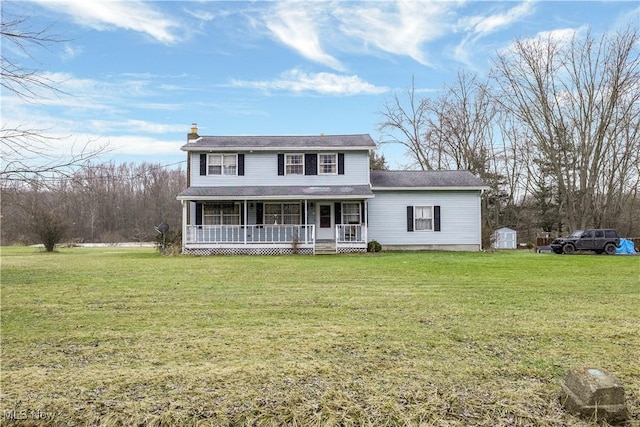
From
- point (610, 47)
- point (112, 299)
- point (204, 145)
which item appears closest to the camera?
point (112, 299)

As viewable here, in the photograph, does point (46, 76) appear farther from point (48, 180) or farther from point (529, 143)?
point (529, 143)

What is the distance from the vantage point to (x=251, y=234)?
19875 mm

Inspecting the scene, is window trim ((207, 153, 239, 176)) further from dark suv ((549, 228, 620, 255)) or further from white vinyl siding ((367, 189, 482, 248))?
dark suv ((549, 228, 620, 255))

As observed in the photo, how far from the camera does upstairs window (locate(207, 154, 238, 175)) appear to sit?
69.2 feet

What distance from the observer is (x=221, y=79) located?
60.4 feet

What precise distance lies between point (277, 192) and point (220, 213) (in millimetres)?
3230

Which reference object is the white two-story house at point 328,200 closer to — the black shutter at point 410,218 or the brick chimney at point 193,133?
the black shutter at point 410,218

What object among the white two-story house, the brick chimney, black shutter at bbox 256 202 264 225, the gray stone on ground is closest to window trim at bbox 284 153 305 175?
the white two-story house

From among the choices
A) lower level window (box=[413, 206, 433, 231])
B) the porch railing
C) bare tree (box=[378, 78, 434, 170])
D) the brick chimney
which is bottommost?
the porch railing

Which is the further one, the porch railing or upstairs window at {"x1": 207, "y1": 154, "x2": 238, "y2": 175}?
upstairs window at {"x1": 207, "y1": 154, "x2": 238, "y2": 175}

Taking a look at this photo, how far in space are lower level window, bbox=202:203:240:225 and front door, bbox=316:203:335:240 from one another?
13.0 ft

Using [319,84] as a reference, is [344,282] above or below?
below

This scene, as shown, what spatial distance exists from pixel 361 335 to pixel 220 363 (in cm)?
165

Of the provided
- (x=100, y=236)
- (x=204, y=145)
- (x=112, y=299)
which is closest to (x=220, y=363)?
(x=112, y=299)
